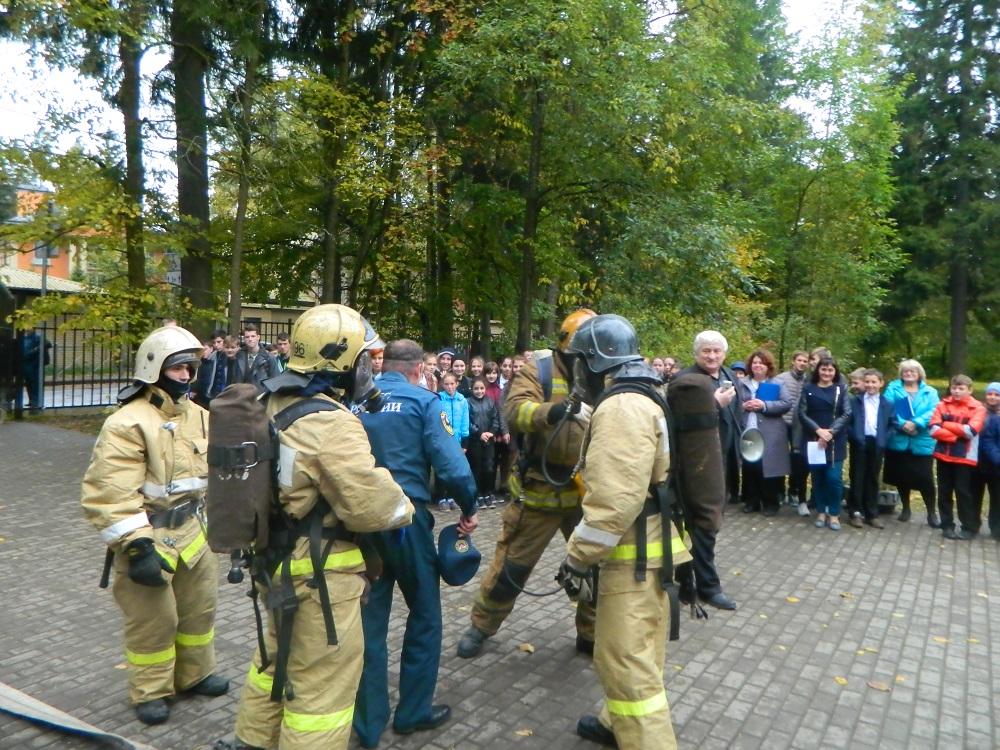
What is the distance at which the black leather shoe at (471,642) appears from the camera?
199 inches

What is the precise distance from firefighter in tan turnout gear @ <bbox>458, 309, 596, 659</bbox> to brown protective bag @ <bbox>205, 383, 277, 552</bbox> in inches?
73.9

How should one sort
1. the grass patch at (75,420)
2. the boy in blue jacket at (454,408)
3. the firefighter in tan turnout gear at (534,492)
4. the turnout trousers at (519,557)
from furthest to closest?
the grass patch at (75,420) → the boy in blue jacket at (454,408) → the turnout trousers at (519,557) → the firefighter in tan turnout gear at (534,492)

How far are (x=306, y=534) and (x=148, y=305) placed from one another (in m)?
10.3

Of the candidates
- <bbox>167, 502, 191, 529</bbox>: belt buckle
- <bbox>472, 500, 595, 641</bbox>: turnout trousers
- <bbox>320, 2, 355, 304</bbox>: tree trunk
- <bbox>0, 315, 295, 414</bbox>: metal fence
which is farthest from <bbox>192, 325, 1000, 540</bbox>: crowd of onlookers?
<bbox>320, 2, 355, 304</bbox>: tree trunk

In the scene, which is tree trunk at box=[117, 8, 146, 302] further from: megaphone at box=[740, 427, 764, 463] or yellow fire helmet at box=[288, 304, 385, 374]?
yellow fire helmet at box=[288, 304, 385, 374]

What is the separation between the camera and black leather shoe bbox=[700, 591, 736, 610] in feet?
20.3

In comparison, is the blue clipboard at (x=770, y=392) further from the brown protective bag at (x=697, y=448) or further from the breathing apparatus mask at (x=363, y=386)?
the breathing apparatus mask at (x=363, y=386)

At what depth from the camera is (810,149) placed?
19.0 meters

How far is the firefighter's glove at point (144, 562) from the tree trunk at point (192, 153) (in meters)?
10.1

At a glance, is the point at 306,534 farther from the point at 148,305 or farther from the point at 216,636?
the point at 148,305

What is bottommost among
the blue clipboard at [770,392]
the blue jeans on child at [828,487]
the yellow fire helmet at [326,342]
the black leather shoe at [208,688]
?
the black leather shoe at [208,688]

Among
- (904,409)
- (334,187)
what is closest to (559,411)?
(904,409)

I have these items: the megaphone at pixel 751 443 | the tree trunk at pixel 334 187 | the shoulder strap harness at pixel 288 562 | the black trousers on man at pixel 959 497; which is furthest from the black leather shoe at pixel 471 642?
the tree trunk at pixel 334 187

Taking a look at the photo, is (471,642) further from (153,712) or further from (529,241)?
(529,241)
